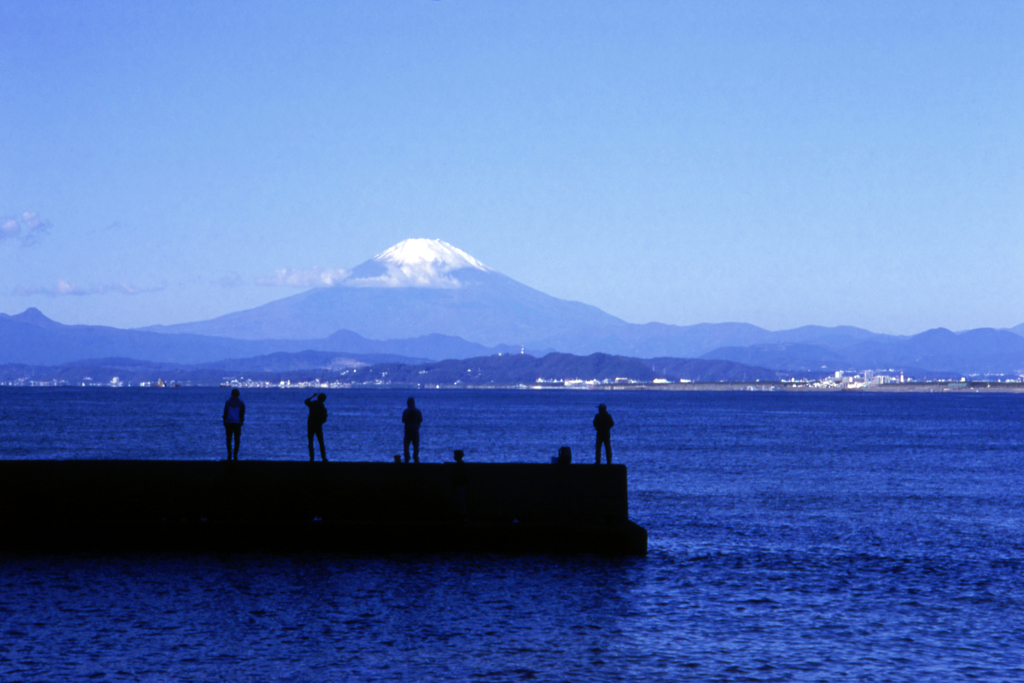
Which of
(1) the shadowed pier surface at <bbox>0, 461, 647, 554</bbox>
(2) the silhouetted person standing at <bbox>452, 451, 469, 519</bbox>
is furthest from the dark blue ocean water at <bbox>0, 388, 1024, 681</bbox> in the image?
(2) the silhouetted person standing at <bbox>452, 451, 469, 519</bbox>

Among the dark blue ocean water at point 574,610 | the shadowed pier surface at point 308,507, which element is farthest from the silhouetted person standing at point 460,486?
the dark blue ocean water at point 574,610

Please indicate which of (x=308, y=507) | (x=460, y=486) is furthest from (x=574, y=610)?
(x=308, y=507)

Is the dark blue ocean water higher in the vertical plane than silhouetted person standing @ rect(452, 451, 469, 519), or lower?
lower

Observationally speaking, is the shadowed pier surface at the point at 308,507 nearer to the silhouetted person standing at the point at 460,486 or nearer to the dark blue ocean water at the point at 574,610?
the silhouetted person standing at the point at 460,486

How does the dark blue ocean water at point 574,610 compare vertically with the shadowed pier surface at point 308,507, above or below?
below

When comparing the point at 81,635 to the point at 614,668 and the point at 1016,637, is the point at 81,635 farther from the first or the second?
the point at 1016,637

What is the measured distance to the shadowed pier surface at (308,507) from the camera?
19.4m

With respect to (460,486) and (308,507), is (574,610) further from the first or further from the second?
(308,507)

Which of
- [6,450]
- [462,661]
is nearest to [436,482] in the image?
[462,661]

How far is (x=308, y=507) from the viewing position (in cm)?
1983

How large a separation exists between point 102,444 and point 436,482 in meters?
45.7

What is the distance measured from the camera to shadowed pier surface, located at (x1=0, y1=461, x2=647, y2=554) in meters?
19.4

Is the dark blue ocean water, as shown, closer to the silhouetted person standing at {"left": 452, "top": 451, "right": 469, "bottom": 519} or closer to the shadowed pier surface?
the shadowed pier surface

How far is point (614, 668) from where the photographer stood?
12.7 m
